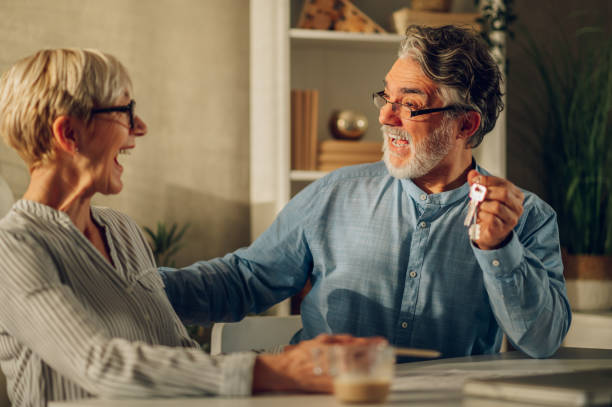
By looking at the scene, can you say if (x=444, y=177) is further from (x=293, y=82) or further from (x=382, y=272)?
(x=293, y=82)

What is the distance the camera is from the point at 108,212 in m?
1.52

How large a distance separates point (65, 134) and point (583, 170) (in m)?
2.23

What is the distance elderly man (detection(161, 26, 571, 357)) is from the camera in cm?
174

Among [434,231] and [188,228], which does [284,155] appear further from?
[434,231]

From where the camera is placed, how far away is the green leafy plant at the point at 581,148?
9.29 feet

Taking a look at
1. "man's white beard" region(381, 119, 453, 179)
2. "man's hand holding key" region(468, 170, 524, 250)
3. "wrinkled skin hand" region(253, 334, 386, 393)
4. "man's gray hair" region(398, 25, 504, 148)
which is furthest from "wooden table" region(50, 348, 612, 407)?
"man's gray hair" region(398, 25, 504, 148)

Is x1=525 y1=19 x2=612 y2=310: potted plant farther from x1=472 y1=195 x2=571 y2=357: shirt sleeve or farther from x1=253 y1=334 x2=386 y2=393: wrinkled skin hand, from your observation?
x1=253 y1=334 x2=386 y2=393: wrinkled skin hand

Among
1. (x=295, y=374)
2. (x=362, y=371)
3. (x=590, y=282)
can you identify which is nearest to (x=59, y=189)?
(x=295, y=374)

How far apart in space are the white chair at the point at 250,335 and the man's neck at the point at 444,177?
549 mm

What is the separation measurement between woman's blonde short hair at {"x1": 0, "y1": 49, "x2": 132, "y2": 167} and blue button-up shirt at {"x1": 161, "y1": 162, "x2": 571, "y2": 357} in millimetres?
523

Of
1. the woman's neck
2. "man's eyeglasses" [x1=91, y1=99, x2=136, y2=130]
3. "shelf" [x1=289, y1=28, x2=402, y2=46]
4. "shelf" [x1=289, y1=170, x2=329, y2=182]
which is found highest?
"shelf" [x1=289, y1=28, x2=402, y2=46]

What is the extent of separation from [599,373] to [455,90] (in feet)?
3.15

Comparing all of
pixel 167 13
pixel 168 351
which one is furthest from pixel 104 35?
pixel 168 351

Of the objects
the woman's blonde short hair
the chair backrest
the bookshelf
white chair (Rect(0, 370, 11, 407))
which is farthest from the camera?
the bookshelf
